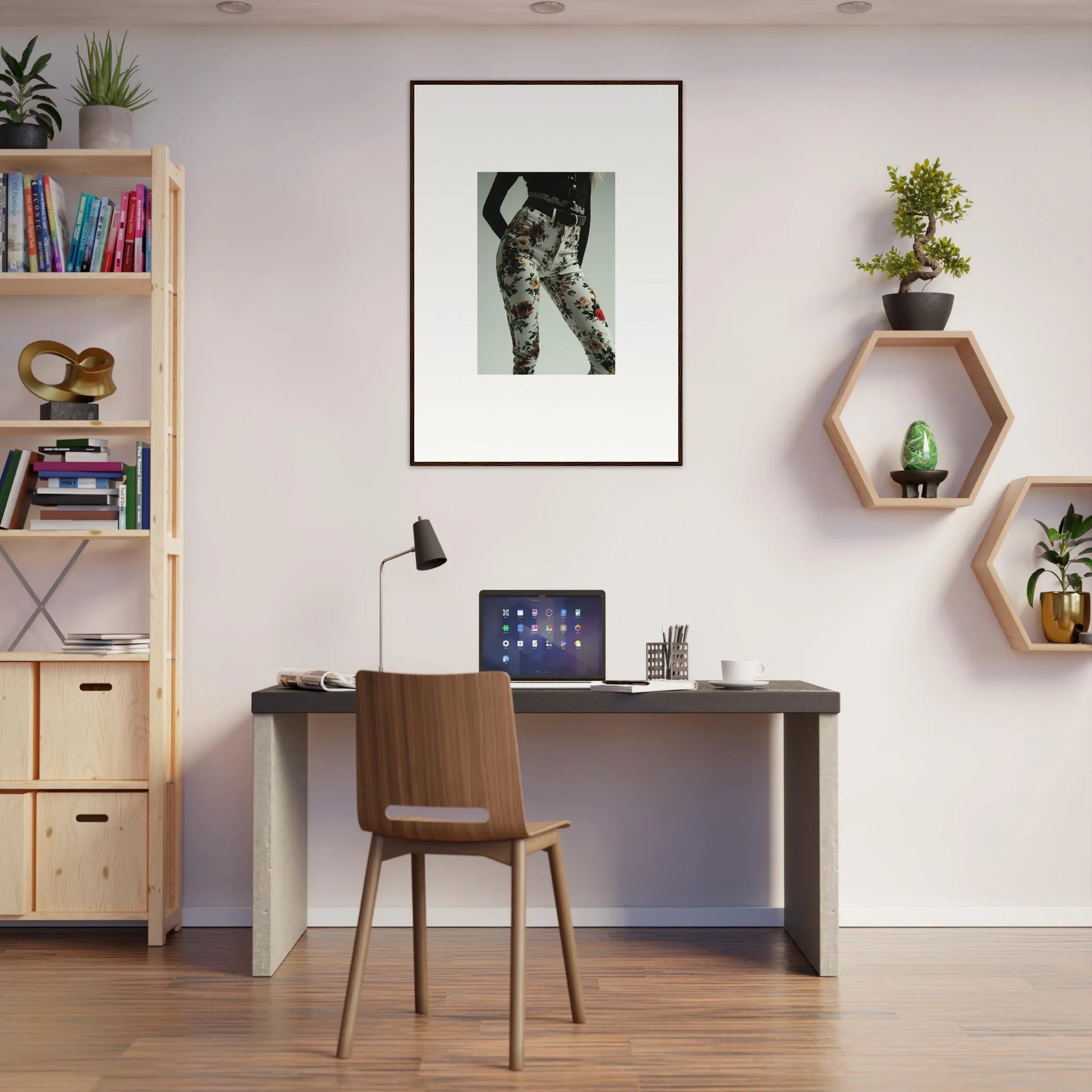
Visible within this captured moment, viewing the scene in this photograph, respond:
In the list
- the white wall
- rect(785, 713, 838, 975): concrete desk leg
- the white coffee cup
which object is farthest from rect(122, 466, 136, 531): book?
rect(785, 713, 838, 975): concrete desk leg

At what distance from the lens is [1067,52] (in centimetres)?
369

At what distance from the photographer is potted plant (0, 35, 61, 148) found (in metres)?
3.47

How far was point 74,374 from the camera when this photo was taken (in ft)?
11.8

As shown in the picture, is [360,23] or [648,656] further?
[360,23]

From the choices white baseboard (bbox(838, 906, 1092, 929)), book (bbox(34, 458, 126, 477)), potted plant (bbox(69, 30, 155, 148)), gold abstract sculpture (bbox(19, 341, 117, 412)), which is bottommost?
white baseboard (bbox(838, 906, 1092, 929))

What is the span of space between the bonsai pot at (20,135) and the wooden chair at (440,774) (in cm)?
216

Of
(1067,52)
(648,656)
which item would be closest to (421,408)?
(648,656)

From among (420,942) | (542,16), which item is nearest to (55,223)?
(542,16)

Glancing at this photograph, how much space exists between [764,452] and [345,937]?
6.56 feet

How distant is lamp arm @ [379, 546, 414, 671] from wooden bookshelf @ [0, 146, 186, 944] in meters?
0.64

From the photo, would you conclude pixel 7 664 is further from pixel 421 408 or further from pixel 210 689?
pixel 421 408

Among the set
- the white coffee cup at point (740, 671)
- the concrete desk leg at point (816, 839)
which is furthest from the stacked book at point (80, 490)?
the concrete desk leg at point (816, 839)

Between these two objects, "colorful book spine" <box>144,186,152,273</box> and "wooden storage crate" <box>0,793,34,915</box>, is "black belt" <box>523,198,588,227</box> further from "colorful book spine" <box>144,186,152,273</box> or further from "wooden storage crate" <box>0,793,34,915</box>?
"wooden storage crate" <box>0,793,34,915</box>

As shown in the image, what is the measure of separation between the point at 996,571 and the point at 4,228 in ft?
10.7
